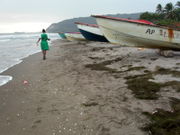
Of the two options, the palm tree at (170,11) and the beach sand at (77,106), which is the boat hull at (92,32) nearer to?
the beach sand at (77,106)

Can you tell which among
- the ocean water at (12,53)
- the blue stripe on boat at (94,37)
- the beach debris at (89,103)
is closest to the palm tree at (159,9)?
the ocean water at (12,53)

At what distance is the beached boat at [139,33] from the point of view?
8258 mm

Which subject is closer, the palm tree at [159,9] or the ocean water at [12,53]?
the ocean water at [12,53]

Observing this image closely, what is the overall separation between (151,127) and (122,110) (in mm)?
718

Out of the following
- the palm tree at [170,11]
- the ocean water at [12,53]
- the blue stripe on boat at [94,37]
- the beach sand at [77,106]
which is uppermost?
the palm tree at [170,11]

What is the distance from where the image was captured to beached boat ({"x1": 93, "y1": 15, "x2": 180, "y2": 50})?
8258mm

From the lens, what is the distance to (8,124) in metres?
3.26

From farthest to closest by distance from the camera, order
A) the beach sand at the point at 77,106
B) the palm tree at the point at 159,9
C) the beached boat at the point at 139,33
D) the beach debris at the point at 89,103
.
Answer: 1. the palm tree at the point at 159,9
2. the beached boat at the point at 139,33
3. the beach debris at the point at 89,103
4. the beach sand at the point at 77,106

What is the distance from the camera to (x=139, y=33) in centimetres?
851

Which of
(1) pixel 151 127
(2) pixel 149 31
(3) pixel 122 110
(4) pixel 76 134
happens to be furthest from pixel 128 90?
(2) pixel 149 31

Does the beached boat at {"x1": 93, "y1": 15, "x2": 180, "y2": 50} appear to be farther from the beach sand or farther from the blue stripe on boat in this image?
the blue stripe on boat

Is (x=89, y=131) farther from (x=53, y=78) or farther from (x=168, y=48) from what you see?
(x=168, y=48)

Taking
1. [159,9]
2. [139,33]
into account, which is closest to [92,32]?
[139,33]

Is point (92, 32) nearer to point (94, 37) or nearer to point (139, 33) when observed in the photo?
point (94, 37)
